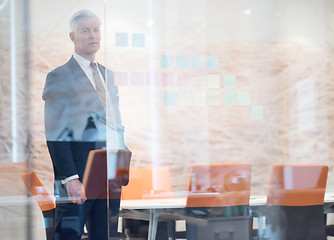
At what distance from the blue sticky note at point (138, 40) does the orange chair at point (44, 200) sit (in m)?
1.22

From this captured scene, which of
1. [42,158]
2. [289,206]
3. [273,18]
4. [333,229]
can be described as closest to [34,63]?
[42,158]

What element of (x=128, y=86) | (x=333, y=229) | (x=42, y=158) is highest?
(x=128, y=86)

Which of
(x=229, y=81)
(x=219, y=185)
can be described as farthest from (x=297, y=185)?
(x=229, y=81)

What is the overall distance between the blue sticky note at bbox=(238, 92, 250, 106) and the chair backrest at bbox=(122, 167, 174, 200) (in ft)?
2.53

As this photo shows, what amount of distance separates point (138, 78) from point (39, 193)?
1.12 meters

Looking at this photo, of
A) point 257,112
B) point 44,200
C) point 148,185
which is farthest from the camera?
point 257,112

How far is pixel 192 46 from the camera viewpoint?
3377 mm

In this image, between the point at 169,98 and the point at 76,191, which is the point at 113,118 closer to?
the point at 169,98

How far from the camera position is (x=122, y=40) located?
130 inches

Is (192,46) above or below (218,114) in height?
above

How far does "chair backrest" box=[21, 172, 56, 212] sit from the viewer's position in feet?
10.6

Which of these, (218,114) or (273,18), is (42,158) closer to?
(218,114)

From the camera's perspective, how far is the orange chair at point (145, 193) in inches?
130

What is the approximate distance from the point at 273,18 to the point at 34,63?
1.86 meters
